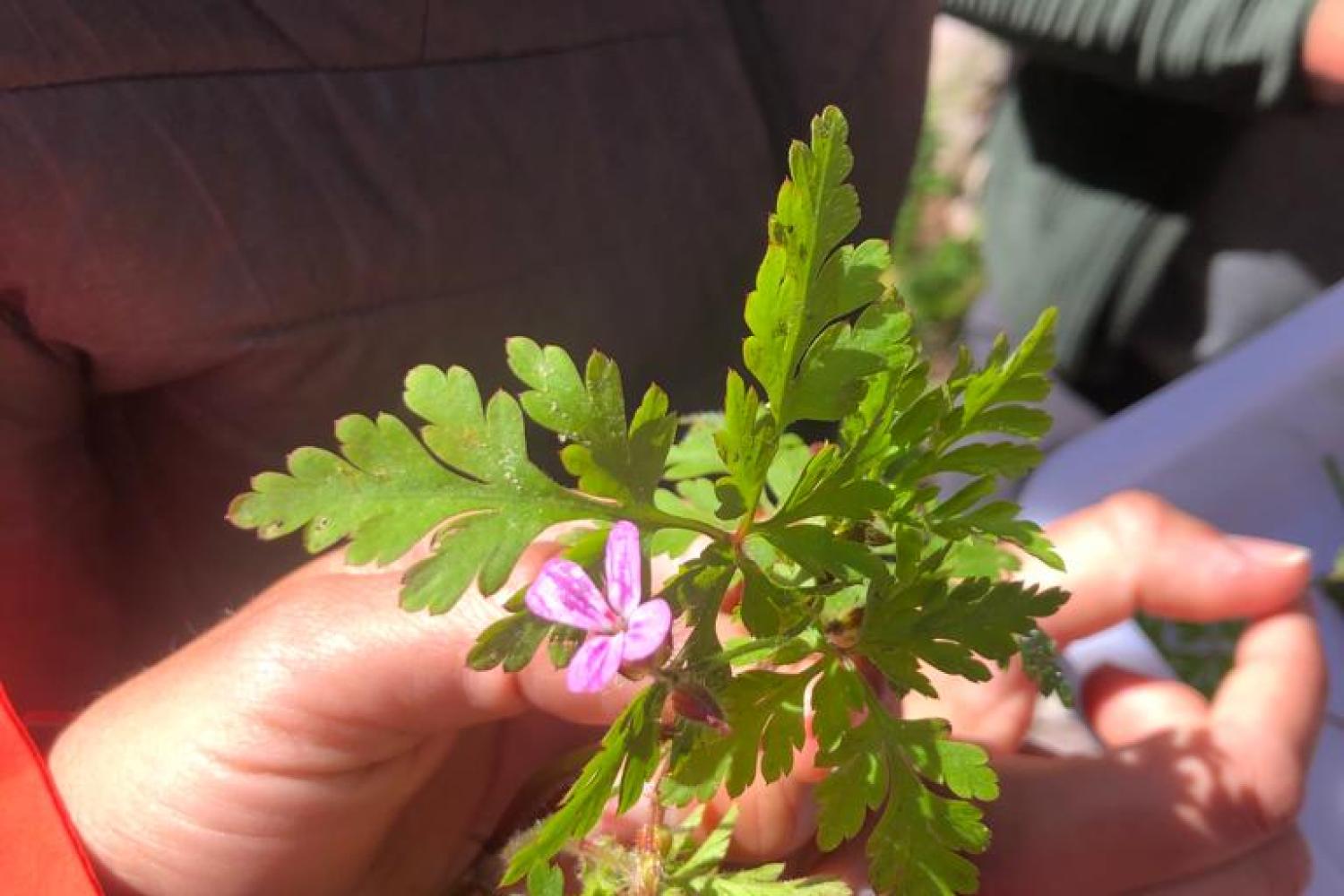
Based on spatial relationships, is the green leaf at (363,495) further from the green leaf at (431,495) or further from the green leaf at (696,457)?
the green leaf at (696,457)

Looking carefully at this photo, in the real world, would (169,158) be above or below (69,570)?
above

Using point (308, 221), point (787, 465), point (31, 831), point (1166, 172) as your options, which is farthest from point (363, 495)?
point (1166, 172)

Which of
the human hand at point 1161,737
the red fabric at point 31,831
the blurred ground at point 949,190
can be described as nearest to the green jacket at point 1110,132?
the blurred ground at point 949,190

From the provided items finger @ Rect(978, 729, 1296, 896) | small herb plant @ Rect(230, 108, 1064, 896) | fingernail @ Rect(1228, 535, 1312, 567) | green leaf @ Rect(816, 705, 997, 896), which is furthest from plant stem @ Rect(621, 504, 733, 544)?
fingernail @ Rect(1228, 535, 1312, 567)

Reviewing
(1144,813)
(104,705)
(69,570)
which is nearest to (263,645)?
(104,705)

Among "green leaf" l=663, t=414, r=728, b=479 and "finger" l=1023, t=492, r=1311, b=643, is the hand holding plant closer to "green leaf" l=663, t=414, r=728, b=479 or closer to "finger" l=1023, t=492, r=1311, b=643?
"green leaf" l=663, t=414, r=728, b=479

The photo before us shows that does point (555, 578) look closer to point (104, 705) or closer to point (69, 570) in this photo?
point (104, 705)
